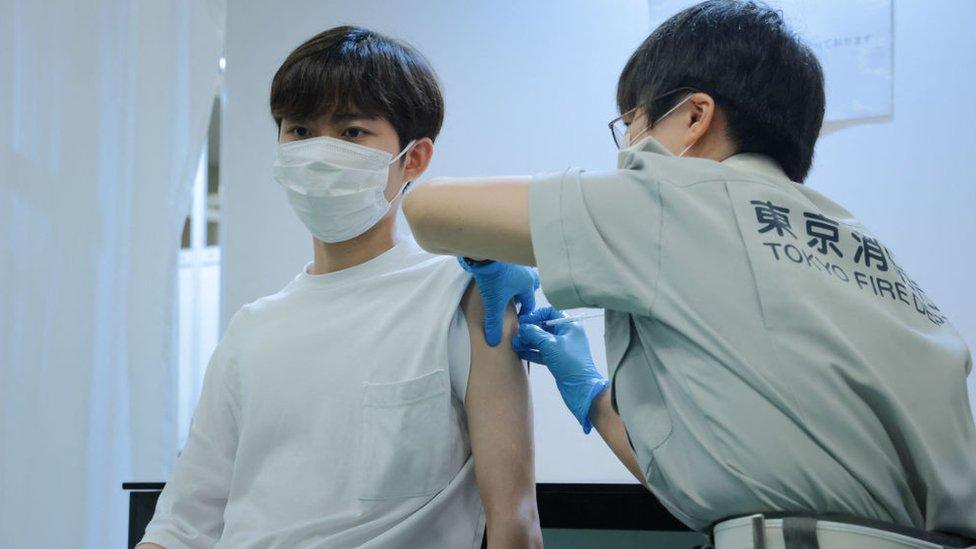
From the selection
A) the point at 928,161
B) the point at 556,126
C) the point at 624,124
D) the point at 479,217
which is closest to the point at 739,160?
the point at 624,124

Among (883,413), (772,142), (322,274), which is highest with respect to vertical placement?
(772,142)

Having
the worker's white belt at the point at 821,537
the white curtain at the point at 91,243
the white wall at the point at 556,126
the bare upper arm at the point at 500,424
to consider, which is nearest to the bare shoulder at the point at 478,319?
the bare upper arm at the point at 500,424

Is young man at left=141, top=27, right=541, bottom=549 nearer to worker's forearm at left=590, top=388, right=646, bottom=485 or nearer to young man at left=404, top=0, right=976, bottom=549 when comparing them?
worker's forearm at left=590, top=388, right=646, bottom=485

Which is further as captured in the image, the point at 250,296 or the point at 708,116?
the point at 250,296

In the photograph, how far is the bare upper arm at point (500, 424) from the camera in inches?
49.2

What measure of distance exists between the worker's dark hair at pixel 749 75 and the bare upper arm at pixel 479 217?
0.24 meters

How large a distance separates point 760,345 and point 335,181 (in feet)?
2.53

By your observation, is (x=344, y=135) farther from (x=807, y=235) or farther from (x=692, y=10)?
(x=807, y=235)

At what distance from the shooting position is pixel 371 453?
125cm

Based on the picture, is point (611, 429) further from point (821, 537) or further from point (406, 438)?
point (821, 537)

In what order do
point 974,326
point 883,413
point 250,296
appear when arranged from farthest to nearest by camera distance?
point 250,296 → point 974,326 → point 883,413

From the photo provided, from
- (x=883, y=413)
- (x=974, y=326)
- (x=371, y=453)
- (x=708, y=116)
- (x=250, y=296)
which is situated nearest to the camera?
(x=883, y=413)

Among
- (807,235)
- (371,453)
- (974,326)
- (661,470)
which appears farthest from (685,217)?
(974,326)

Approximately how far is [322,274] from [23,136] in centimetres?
154
